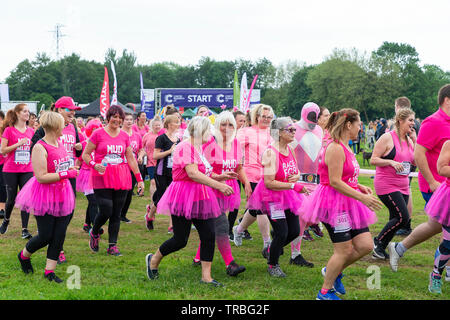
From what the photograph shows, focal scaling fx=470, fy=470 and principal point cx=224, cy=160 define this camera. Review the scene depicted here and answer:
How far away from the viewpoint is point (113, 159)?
673 centimetres

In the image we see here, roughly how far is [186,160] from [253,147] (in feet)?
7.04

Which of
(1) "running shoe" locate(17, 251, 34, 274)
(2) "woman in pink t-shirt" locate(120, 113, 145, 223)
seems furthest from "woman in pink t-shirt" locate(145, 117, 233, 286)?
(2) "woman in pink t-shirt" locate(120, 113, 145, 223)

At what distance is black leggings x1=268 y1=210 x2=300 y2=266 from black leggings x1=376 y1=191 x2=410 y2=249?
150 cm

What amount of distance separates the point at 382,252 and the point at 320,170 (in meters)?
2.44

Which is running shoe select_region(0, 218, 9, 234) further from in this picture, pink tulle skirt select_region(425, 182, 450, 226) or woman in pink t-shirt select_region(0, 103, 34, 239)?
pink tulle skirt select_region(425, 182, 450, 226)

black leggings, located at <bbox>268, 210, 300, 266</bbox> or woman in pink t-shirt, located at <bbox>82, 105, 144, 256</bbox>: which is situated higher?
woman in pink t-shirt, located at <bbox>82, 105, 144, 256</bbox>

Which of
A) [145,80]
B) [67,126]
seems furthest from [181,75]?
[67,126]

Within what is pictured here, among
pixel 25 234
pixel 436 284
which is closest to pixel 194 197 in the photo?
pixel 436 284

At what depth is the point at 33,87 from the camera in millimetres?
83188

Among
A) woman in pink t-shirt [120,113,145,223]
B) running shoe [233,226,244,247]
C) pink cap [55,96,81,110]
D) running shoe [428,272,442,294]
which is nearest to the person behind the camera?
running shoe [428,272,442,294]

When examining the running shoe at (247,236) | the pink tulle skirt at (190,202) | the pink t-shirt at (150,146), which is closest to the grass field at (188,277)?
the running shoe at (247,236)

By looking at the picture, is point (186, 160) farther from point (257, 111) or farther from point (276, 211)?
point (257, 111)

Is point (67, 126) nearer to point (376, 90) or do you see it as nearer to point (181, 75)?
point (376, 90)

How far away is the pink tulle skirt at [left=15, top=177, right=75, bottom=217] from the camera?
17.6 feet
